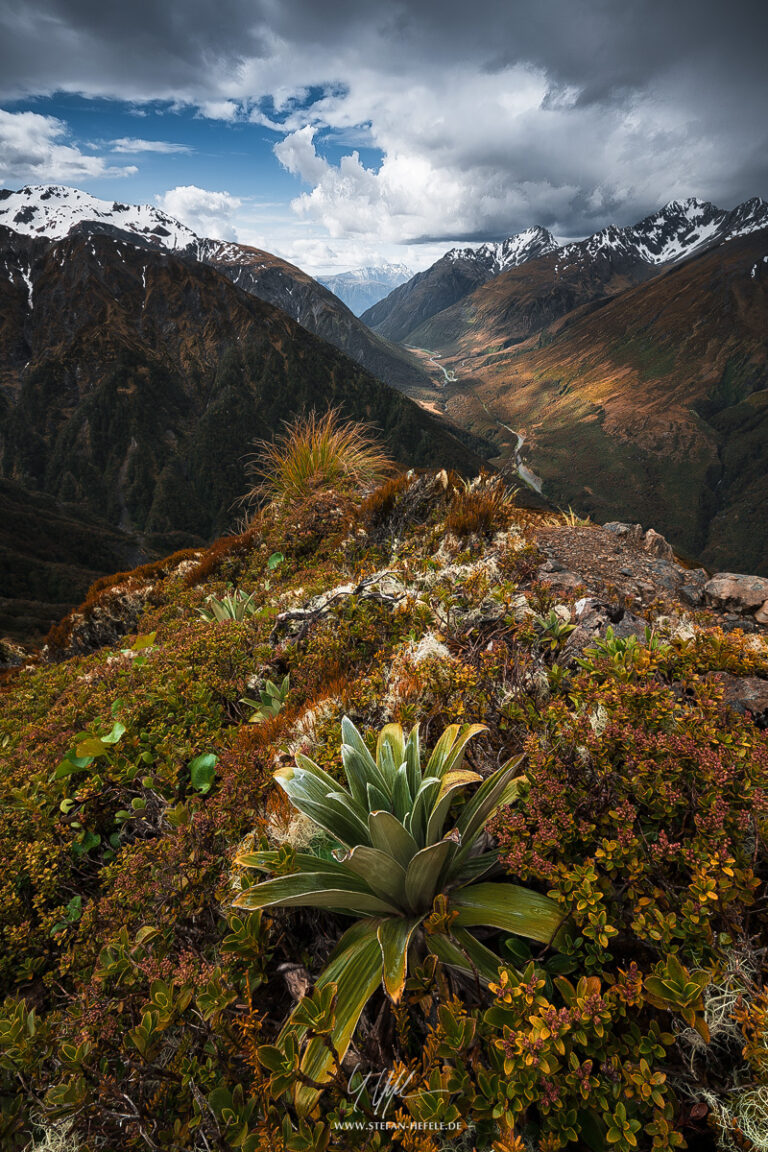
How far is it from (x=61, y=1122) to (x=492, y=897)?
172cm

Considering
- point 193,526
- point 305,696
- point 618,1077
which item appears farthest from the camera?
point 193,526

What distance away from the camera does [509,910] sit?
1867 millimetres

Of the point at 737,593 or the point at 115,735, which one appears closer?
the point at 115,735

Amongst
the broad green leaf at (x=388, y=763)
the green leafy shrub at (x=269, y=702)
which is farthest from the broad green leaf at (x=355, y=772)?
the green leafy shrub at (x=269, y=702)

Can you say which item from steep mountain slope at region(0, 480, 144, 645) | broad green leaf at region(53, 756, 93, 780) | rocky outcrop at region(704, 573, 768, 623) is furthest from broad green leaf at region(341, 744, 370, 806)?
steep mountain slope at region(0, 480, 144, 645)

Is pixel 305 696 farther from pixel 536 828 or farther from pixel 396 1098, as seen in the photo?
pixel 396 1098

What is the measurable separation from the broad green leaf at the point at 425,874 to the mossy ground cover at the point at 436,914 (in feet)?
0.90

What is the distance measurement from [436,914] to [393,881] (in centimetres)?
22

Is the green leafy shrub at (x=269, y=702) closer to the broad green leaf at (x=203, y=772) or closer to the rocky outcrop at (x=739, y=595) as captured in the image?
the broad green leaf at (x=203, y=772)

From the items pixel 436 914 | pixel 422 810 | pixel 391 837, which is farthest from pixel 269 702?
pixel 436 914

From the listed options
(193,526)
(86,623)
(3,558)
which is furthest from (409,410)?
(86,623)

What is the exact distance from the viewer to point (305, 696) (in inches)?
152

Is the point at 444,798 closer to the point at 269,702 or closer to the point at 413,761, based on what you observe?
the point at 413,761

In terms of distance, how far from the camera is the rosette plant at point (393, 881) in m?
1.73
